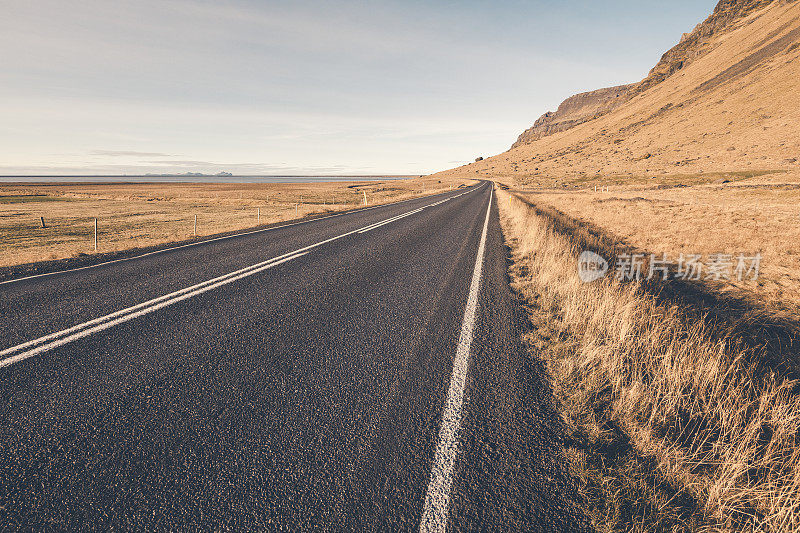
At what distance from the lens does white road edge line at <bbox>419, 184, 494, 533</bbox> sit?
1886 mm

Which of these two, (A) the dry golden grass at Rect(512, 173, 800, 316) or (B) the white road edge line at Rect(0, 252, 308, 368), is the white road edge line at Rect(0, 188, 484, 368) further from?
(A) the dry golden grass at Rect(512, 173, 800, 316)

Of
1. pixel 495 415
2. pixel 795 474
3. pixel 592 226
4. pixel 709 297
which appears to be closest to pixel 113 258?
pixel 495 415

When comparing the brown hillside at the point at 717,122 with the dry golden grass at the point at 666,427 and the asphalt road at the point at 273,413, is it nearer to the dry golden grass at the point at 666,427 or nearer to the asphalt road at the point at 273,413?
the dry golden grass at the point at 666,427

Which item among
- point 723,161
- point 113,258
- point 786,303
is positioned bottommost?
point 786,303

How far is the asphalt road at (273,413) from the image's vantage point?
1.95 meters

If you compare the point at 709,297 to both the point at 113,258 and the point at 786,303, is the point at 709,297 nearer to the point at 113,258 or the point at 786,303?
the point at 786,303

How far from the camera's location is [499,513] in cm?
193

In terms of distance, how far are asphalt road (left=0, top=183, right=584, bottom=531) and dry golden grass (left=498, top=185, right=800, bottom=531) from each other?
12.1 inches

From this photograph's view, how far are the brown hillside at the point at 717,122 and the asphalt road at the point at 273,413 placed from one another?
5024 centimetres

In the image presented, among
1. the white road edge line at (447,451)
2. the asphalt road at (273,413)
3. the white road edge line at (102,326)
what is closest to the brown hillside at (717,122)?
the white road edge line at (447,451)

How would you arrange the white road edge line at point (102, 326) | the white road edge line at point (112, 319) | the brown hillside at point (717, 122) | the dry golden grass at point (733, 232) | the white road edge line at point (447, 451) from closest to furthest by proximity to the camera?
the white road edge line at point (447, 451)
the white road edge line at point (102, 326)
the white road edge line at point (112, 319)
the dry golden grass at point (733, 232)
the brown hillside at point (717, 122)

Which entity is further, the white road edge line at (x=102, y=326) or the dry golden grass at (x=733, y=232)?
the dry golden grass at (x=733, y=232)

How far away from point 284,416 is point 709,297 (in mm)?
8773

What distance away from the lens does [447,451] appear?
2.37 m
